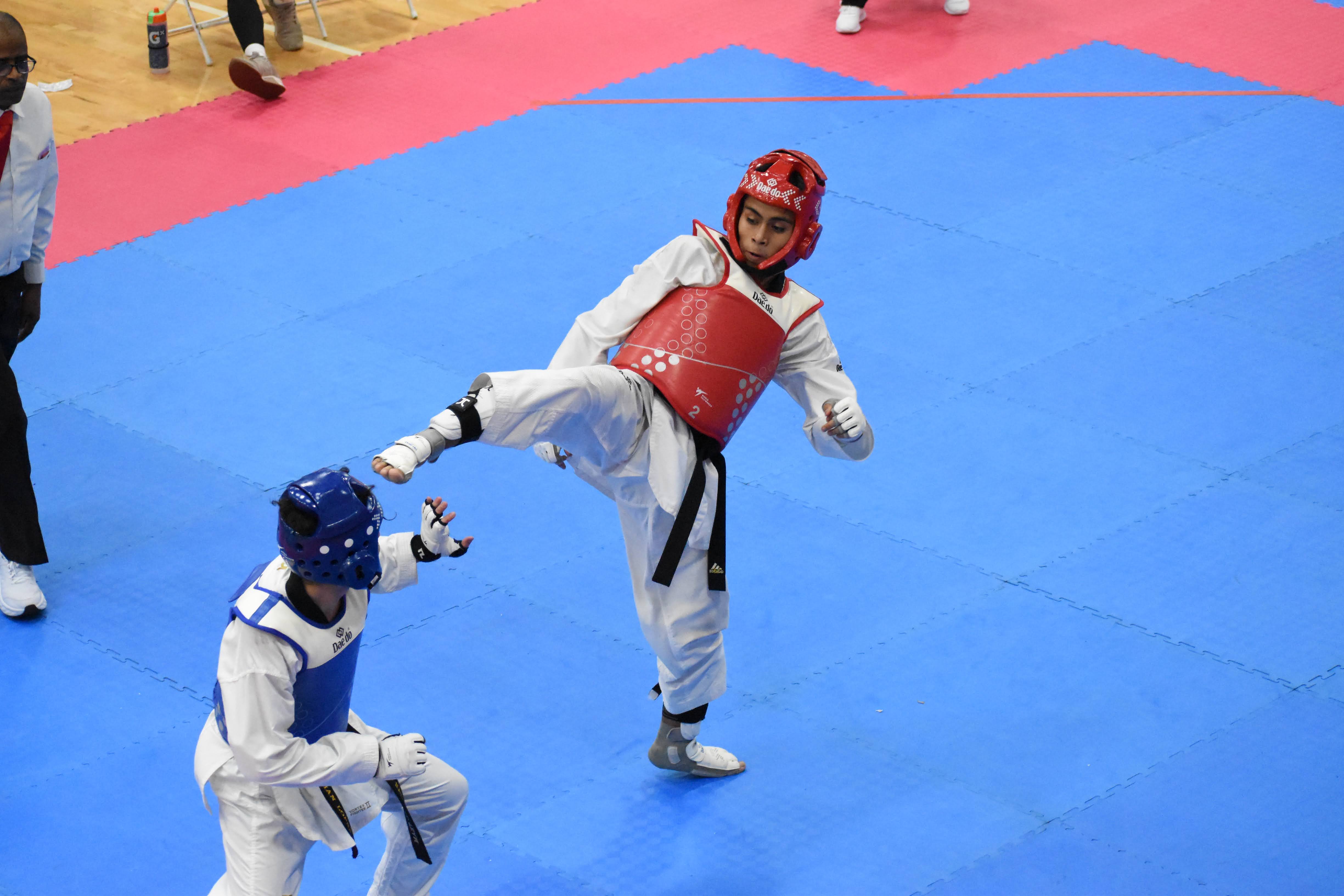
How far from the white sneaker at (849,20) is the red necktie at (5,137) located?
6.80m

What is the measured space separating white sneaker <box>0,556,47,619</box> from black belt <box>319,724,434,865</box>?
2265 mm

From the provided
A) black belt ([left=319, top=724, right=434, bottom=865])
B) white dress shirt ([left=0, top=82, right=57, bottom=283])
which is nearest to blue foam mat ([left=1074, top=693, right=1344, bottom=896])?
black belt ([left=319, top=724, right=434, bottom=865])

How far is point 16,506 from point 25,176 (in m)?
1.25

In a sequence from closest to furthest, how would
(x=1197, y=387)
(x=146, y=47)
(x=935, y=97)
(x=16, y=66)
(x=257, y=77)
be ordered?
(x=16, y=66), (x=1197, y=387), (x=257, y=77), (x=935, y=97), (x=146, y=47)

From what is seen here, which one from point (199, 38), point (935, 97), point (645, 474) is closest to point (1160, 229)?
point (935, 97)

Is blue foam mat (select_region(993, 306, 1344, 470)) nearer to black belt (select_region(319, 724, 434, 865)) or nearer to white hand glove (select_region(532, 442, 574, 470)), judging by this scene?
white hand glove (select_region(532, 442, 574, 470))

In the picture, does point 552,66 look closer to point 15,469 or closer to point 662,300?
point 15,469

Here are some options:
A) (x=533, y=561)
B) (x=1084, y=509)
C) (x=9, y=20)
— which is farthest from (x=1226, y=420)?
(x=9, y=20)

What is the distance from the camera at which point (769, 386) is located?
7.81m

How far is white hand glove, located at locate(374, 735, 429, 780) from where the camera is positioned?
3557 millimetres

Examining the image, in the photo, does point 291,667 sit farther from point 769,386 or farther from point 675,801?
point 769,386

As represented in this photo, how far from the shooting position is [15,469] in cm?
539

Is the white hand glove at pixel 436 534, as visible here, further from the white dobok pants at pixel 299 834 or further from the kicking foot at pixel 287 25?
the kicking foot at pixel 287 25

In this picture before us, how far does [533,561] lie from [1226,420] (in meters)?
3.34
